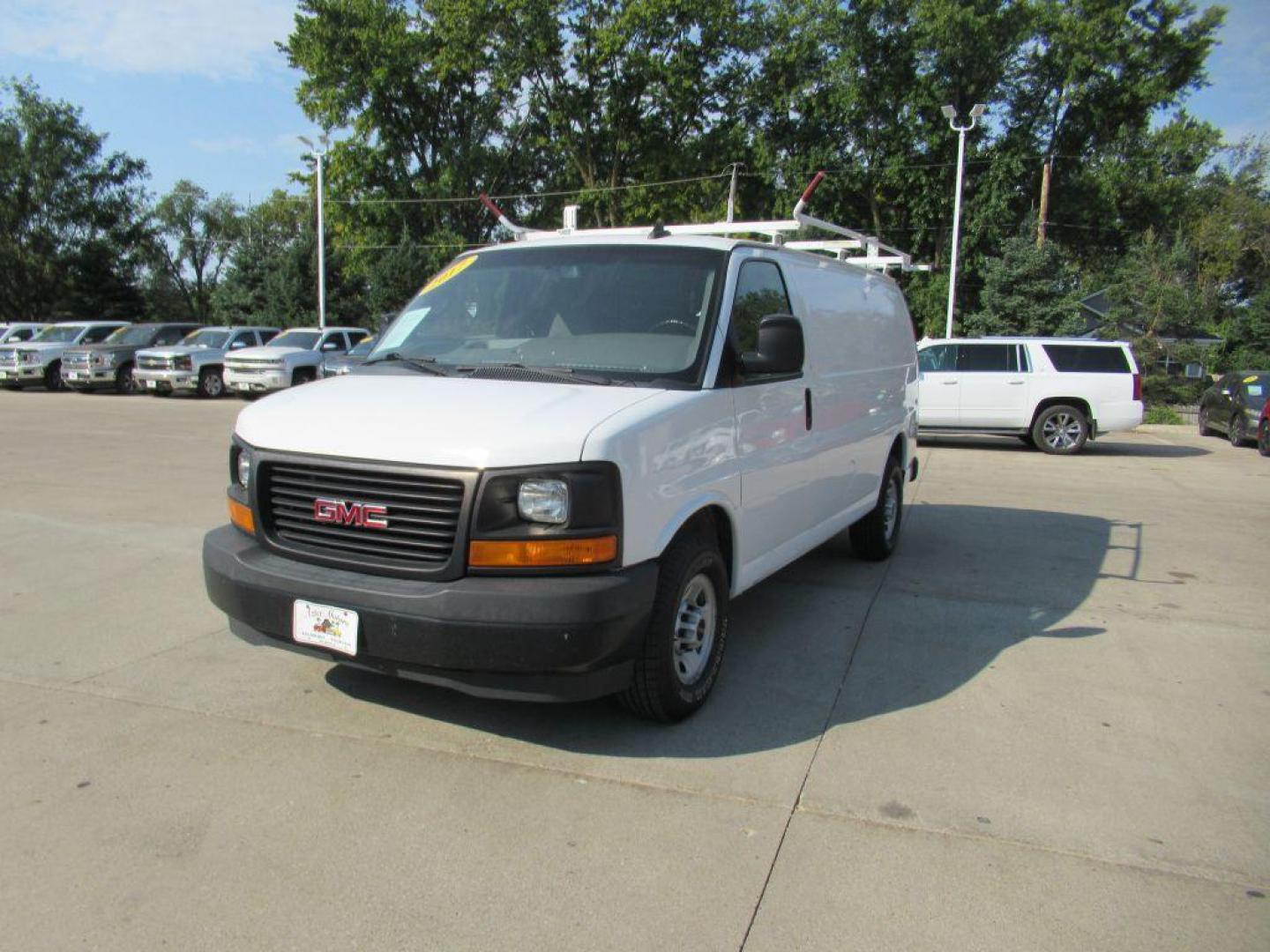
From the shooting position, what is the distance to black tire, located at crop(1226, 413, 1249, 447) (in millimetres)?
17797

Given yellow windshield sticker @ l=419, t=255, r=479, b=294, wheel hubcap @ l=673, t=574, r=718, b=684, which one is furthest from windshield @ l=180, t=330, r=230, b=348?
wheel hubcap @ l=673, t=574, r=718, b=684

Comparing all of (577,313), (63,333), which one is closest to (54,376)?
(63,333)

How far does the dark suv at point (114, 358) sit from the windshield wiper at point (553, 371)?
24.1 m

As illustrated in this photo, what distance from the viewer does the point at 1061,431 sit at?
53.0ft

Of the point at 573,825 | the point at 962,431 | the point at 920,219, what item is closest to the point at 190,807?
the point at 573,825

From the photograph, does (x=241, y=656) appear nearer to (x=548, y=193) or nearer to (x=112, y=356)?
(x=112, y=356)

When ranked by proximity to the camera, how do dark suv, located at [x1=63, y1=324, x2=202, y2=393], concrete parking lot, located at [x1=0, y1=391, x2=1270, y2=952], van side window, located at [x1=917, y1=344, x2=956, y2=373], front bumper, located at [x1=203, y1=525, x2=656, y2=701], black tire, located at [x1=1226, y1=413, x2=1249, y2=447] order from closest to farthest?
concrete parking lot, located at [x1=0, y1=391, x2=1270, y2=952] < front bumper, located at [x1=203, y1=525, x2=656, y2=701] < van side window, located at [x1=917, y1=344, x2=956, y2=373] < black tire, located at [x1=1226, y1=413, x2=1249, y2=447] < dark suv, located at [x1=63, y1=324, x2=202, y2=393]

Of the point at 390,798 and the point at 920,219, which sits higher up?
the point at 920,219

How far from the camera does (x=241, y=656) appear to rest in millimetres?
4996

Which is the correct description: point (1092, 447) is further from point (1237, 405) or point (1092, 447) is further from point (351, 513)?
point (351, 513)

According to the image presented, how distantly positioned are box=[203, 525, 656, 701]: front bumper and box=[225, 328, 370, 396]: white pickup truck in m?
20.3

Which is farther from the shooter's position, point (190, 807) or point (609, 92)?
point (609, 92)

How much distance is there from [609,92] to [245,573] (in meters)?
42.2

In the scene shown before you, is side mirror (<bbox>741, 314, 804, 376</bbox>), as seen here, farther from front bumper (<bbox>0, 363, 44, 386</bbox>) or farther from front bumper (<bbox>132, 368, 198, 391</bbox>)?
front bumper (<bbox>0, 363, 44, 386</bbox>)
